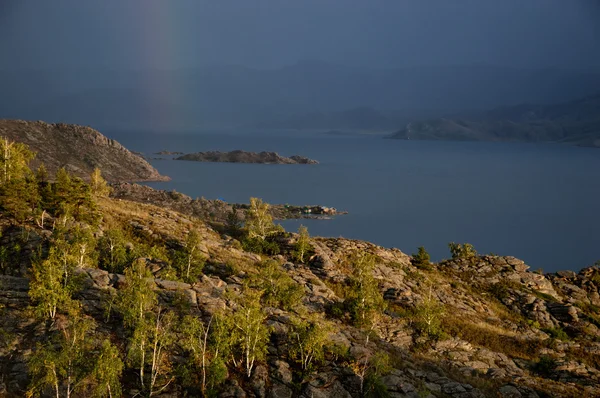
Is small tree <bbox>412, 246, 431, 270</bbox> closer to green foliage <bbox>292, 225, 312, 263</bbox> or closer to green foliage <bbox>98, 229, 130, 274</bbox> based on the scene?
green foliage <bbox>292, 225, 312, 263</bbox>

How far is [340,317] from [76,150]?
554ft

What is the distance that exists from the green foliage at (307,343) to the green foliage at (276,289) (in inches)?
250

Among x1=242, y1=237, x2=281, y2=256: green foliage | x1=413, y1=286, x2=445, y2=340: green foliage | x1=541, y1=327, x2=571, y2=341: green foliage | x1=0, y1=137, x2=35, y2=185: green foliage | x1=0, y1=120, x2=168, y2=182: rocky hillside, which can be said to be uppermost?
x1=0, y1=120, x2=168, y2=182: rocky hillside

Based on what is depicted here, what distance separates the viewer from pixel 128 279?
25.7m

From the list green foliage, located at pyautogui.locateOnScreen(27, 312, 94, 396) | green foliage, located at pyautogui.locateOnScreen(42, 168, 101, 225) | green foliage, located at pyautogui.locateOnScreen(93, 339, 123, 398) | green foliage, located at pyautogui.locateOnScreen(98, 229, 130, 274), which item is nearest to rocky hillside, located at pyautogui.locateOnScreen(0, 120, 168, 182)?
green foliage, located at pyautogui.locateOnScreen(42, 168, 101, 225)

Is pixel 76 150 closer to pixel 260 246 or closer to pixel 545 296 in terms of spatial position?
pixel 260 246

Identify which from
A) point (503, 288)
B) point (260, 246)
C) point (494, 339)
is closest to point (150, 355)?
point (260, 246)

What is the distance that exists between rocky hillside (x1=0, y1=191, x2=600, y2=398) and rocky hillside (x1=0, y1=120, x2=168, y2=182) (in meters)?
129

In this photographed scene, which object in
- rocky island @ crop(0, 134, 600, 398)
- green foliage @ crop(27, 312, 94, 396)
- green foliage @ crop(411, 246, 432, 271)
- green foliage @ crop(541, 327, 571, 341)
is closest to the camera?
green foliage @ crop(27, 312, 94, 396)

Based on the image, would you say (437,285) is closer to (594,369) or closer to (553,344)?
(553,344)

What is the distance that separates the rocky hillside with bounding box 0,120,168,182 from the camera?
160 meters

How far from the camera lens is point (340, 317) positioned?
36000 millimetres

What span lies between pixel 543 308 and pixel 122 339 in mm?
47651

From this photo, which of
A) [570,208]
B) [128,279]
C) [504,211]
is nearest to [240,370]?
[128,279]
